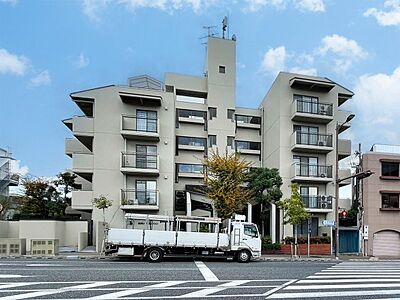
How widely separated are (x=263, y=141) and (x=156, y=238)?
18549 mm

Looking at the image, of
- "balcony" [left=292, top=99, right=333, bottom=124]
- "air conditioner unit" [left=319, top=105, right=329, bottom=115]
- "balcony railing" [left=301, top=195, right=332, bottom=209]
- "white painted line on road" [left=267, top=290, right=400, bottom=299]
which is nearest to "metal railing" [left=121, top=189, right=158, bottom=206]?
"balcony railing" [left=301, top=195, right=332, bottom=209]

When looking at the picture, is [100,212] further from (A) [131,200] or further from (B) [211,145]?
(B) [211,145]

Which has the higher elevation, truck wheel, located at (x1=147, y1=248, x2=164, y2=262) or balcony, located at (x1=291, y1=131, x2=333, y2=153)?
balcony, located at (x1=291, y1=131, x2=333, y2=153)

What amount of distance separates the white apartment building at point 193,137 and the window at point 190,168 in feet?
0.28

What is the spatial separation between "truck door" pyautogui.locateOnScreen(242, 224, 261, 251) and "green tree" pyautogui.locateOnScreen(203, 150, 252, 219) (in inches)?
213

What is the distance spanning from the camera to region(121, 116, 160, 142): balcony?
31.1 meters

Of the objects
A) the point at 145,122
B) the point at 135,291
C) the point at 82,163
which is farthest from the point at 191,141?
the point at 135,291

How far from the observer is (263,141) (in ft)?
124

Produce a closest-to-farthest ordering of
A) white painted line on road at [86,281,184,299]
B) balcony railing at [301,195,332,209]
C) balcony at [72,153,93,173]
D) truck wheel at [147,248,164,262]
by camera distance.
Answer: white painted line on road at [86,281,184,299] → truck wheel at [147,248,164,262] → balcony at [72,153,93,173] → balcony railing at [301,195,332,209]

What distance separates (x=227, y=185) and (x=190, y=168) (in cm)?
735

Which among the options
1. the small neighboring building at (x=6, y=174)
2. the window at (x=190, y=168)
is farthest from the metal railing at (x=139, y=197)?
the small neighboring building at (x=6, y=174)

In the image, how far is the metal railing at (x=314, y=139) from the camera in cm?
3319

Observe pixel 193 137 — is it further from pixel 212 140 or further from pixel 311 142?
pixel 311 142

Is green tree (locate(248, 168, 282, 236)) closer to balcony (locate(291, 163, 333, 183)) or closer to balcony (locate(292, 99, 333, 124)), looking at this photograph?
balcony (locate(291, 163, 333, 183))
